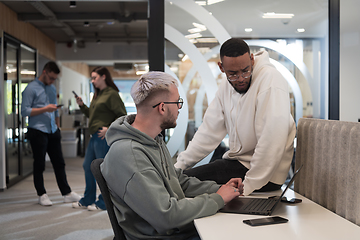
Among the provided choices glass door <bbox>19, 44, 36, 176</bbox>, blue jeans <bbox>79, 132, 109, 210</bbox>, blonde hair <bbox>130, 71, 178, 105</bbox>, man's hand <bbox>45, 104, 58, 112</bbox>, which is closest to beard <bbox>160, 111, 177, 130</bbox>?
blonde hair <bbox>130, 71, 178, 105</bbox>

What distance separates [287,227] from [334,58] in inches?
101

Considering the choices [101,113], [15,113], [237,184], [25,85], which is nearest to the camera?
[237,184]

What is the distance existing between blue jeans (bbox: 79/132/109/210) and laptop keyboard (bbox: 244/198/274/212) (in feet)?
8.40

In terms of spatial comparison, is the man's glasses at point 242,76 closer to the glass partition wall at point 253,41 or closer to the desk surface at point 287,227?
the desk surface at point 287,227

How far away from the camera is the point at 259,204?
1.48 m

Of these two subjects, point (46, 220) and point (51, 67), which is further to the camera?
point (51, 67)

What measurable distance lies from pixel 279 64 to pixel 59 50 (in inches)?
330

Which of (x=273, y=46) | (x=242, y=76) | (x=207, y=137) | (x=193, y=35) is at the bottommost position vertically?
(x=207, y=137)

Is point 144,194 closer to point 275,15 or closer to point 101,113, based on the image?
point 275,15

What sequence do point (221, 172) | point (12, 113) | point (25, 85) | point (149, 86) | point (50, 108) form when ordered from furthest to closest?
point (25, 85)
point (12, 113)
point (50, 108)
point (221, 172)
point (149, 86)

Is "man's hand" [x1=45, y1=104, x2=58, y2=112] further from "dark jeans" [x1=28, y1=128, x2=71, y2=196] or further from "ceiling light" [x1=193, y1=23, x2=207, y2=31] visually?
"ceiling light" [x1=193, y1=23, x2=207, y2=31]

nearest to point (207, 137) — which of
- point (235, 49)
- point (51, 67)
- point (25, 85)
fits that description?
point (235, 49)

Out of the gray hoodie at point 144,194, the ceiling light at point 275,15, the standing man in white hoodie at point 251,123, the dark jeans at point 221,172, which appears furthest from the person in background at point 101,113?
the gray hoodie at point 144,194

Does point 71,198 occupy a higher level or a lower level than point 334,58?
lower
